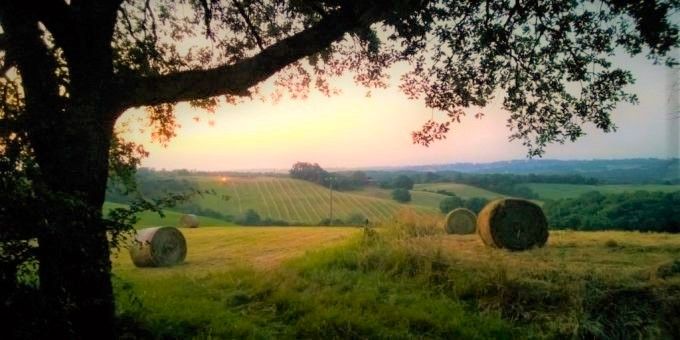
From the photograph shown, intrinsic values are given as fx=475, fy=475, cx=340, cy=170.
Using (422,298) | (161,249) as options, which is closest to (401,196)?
(161,249)

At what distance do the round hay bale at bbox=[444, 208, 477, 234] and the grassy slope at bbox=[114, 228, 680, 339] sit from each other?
1034 cm

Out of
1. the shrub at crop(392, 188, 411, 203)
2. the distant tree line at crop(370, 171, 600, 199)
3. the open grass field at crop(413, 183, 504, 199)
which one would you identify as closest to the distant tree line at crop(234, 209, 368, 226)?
the shrub at crop(392, 188, 411, 203)

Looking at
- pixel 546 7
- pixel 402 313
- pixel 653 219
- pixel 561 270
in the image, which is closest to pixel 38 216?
pixel 402 313

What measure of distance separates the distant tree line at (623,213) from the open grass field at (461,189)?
2446 centimetres

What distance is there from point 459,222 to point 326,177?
79.8m

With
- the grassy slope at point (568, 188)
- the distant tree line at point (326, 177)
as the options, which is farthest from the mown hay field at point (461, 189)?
the distant tree line at point (326, 177)

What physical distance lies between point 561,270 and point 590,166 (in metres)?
144

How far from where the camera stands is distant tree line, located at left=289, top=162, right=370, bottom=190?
9294 centimetres

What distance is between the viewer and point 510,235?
16.4 metres

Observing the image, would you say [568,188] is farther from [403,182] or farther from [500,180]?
[403,182]

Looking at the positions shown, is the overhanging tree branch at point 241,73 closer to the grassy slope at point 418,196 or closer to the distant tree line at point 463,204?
the distant tree line at point 463,204

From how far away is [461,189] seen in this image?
8400cm

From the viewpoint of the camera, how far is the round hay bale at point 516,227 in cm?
1628

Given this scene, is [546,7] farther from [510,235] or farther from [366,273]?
[510,235]
